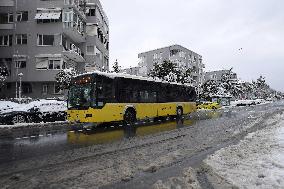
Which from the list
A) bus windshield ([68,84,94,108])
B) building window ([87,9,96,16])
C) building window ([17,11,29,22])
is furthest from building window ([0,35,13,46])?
bus windshield ([68,84,94,108])

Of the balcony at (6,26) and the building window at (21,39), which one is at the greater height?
the balcony at (6,26)

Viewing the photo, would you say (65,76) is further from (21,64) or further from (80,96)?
(80,96)

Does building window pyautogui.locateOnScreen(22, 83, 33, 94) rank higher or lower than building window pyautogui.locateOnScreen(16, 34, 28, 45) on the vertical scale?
lower

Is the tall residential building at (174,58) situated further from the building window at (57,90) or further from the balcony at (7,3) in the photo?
the balcony at (7,3)

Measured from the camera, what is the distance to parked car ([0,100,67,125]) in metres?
20.2

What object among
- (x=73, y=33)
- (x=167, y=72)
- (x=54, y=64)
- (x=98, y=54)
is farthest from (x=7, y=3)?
(x=167, y=72)

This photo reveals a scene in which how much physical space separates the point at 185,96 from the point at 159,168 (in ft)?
66.5

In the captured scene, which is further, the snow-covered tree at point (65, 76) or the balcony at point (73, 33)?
the balcony at point (73, 33)

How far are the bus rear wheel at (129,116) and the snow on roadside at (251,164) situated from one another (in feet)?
30.1

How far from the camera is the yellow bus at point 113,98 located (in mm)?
16250

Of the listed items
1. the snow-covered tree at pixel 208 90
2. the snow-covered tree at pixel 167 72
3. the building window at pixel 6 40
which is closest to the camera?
the building window at pixel 6 40

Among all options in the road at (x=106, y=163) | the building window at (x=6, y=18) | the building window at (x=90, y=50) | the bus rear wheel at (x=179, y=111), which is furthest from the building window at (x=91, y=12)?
Result: the road at (x=106, y=163)

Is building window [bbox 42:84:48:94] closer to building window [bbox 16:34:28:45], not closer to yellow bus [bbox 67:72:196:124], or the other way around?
building window [bbox 16:34:28:45]

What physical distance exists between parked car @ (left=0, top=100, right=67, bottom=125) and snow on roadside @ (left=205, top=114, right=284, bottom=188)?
1536 centimetres
